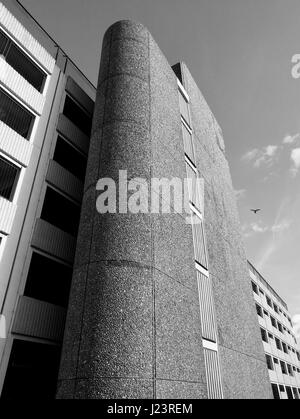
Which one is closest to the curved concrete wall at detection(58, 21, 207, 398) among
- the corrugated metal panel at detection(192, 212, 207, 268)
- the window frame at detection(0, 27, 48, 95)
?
the corrugated metal panel at detection(192, 212, 207, 268)

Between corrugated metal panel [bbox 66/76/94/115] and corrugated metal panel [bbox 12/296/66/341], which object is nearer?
corrugated metal panel [bbox 12/296/66/341]

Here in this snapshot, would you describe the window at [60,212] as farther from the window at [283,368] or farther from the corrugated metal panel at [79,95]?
the window at [283,368]

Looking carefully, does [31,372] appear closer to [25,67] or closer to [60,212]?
[60,212]

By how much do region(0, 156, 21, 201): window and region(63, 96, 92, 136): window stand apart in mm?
4427

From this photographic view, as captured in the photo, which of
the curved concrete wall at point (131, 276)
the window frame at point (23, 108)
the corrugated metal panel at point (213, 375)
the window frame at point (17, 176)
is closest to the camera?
the curved concrete wall at point (131, 276)

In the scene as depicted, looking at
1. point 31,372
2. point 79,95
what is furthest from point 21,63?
point 31,372

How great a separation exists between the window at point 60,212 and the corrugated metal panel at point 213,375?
6647 millimetres

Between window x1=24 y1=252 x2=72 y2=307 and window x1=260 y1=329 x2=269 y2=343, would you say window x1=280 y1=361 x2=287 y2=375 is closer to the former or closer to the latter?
window x1=260 y1=329 x2=269 y2=343

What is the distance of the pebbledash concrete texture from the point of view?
248 inches

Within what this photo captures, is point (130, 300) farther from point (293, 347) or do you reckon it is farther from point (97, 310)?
point (293, 347)

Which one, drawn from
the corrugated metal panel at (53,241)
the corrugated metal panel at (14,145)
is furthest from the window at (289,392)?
the corrugated metal panel at (14,145)

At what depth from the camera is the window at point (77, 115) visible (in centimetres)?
1321
